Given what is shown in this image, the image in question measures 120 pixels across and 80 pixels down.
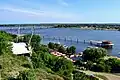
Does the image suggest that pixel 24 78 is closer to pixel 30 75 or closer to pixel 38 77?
pixel 30 75

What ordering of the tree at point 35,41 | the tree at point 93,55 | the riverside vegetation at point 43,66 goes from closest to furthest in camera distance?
the riverside vegetation at point 43,66, the tree at point 93,55, the tree at point 35,41

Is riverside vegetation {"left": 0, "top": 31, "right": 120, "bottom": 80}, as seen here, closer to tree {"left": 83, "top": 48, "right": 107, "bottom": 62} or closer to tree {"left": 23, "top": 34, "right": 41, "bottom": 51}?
tree {"left": 83, "top": 48, "right": 107, "bottom": 62}

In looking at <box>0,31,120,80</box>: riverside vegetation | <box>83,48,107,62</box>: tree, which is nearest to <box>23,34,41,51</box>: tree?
<box>0,31,120,80</box>: riverside vegetation

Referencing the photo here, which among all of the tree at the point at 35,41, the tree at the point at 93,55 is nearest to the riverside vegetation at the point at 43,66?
the tree at the point at 93,55

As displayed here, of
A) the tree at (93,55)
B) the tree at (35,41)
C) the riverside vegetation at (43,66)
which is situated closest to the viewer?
the riverside vegetation at (43,66)

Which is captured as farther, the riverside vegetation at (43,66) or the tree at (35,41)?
the tree at (35,41)

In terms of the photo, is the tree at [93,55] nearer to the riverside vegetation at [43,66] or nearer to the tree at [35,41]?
the riverside vegetation at [43,66]

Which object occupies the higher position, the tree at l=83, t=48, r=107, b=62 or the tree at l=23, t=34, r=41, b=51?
the tree at l=23, t=34, r=41, b=51

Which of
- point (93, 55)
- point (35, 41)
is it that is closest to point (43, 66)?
point (93, 55)

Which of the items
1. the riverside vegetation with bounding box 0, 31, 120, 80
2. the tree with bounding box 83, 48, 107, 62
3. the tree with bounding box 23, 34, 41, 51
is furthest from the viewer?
the tree with bounding box 23, 34, 41, 51

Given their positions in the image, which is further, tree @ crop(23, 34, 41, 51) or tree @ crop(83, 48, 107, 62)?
tree @ crop(23, 34, 41, 51)

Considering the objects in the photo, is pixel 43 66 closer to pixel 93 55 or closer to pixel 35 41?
pixel 93 55
